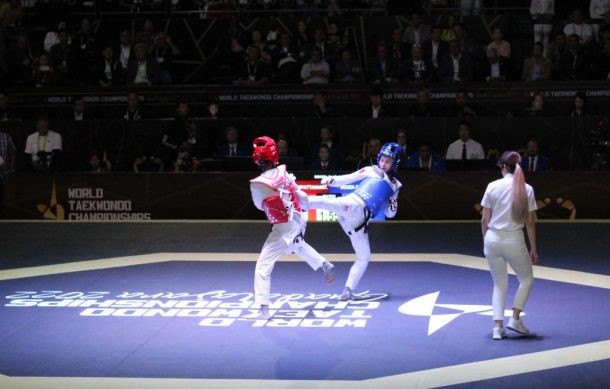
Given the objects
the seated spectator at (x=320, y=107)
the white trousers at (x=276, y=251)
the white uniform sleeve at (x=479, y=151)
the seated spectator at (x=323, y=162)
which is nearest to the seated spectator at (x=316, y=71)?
the seated spectator at (x=320, y=107)

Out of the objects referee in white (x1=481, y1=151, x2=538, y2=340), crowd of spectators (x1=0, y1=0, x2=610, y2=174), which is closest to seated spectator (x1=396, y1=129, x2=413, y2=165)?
crowd of spectators (x1=0, y1=0, x2=610, y2=174)

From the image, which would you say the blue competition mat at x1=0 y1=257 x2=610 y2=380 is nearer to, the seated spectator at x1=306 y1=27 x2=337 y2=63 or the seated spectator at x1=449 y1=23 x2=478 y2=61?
the seated spectator at x1=449 y1=23 x2=478 y2=61

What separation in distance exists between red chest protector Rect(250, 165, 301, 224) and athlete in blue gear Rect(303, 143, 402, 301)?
1.89 ft

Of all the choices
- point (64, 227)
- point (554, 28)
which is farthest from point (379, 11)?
point (64, 227)

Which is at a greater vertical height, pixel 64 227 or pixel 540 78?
pixel 540 78

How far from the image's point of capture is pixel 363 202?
37.7 ft

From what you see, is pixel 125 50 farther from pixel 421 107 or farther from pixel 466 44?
pixel 466 44

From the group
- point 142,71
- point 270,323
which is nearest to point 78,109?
point 142,71

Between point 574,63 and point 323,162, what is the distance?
535 centimetres

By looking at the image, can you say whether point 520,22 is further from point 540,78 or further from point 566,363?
point 566,363

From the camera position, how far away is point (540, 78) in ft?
61.5

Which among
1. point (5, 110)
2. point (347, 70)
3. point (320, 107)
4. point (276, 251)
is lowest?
Result: point (276, 251)

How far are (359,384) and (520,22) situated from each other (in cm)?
1376

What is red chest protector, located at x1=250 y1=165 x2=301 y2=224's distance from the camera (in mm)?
10742
